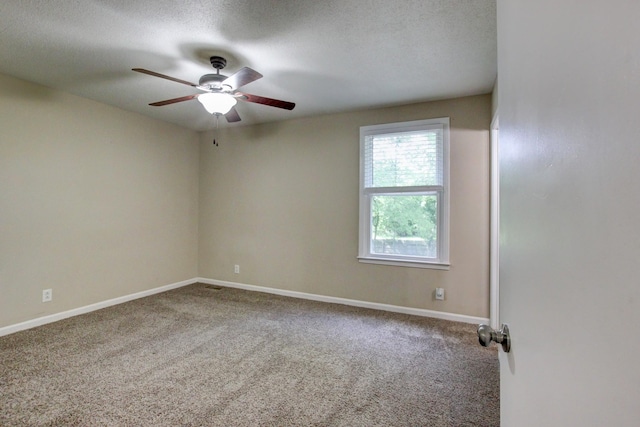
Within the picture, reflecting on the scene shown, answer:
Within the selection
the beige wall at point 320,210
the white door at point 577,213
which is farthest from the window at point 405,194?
the white door at point 577,213

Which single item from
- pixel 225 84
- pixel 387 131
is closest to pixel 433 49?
pixel 387 131

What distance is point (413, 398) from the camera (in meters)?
1.96

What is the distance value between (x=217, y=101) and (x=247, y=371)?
2140 millimetres

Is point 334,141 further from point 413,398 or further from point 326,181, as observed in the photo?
point 413,398

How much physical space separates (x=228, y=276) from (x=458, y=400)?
144 inches

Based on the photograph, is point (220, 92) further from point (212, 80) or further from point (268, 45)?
point (268, 45)

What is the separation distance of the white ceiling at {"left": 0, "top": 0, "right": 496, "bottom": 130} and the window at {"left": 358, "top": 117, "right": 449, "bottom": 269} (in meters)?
0.48

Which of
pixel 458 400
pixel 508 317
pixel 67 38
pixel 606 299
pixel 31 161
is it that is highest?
pixel 67 38

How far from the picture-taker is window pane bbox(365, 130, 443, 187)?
3.45 m

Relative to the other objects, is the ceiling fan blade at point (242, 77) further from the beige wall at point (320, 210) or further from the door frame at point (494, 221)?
the door frame at point (494, 221)

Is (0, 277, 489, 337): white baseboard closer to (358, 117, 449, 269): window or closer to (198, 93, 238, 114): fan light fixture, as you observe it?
(358, 117, 449, 269): window

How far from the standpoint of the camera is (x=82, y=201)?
3482mm

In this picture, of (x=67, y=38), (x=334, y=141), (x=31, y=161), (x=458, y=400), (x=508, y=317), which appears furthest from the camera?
(x=334, y=141)

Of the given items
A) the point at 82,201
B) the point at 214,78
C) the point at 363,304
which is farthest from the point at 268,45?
the point at 363,304
